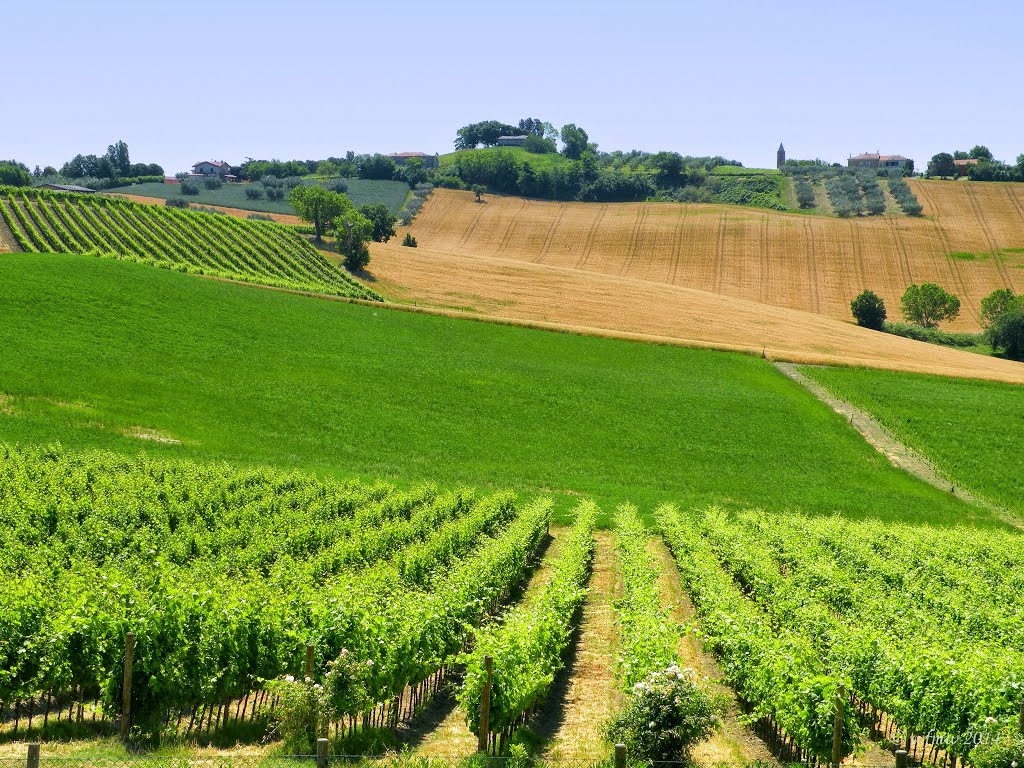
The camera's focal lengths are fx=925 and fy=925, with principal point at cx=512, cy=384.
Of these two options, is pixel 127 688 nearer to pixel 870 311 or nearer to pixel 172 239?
pixel 172 239

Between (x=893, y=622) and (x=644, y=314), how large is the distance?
233ft

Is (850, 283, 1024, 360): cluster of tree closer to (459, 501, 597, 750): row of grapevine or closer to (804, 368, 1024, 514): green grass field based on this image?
(804, 368, 1024, 514): green grass field

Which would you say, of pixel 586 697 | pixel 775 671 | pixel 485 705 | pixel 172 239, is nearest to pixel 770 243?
pixel 172 239

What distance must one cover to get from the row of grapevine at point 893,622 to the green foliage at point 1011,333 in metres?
74.4

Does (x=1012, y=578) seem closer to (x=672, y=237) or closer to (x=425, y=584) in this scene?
(x=425, y=584)

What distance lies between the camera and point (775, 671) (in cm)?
1500

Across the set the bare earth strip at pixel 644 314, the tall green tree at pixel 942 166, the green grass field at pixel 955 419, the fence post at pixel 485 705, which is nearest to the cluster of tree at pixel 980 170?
the tall green tree at pixel 942 166

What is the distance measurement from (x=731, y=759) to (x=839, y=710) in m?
2.66

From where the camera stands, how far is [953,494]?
47969 millimetres

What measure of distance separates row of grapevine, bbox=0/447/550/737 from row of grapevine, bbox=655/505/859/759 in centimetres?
511

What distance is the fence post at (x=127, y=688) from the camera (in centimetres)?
1371

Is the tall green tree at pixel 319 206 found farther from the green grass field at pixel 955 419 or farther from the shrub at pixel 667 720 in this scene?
the shrub at pixel 667 720

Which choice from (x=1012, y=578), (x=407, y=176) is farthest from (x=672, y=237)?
(x=1012, y=578)

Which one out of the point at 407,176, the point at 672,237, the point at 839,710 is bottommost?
the point at 839,710
